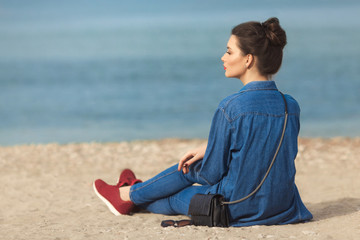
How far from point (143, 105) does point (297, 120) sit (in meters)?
13.9

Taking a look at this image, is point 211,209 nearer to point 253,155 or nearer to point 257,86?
point 253,155

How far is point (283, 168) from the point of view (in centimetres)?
356

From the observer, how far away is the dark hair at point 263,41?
349 centimetres

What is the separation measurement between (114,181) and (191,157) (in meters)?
2.42

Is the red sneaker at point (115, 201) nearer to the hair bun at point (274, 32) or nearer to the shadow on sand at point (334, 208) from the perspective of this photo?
the shadow on sand at point (334, 208)

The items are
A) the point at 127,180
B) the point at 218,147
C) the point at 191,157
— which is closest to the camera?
the point at 218,147

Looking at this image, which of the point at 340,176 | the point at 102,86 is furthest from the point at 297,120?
the point at 102,86

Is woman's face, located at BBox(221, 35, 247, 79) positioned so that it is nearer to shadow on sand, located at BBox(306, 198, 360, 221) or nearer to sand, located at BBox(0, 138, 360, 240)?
sand, located at BBox(0, 138, 360, 240)

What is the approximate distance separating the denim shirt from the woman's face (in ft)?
0.39

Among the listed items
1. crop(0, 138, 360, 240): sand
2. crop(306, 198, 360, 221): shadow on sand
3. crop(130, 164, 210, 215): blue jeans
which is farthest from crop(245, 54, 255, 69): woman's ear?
crop(306, 198, 360, 221): shadow on sand

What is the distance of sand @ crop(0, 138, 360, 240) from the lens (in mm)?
3629

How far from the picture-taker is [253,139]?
3.49m

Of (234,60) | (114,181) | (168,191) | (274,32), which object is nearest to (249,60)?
(234,60)

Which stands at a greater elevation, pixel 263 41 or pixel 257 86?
pixel 263 41
